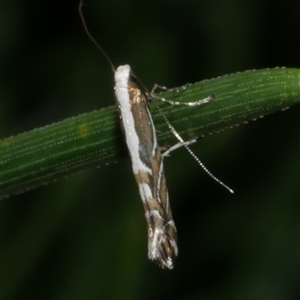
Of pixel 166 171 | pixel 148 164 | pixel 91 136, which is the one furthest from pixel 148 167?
pixel 166 171

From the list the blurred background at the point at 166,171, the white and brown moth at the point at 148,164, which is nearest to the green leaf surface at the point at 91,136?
the white and brown moth at the point at 148,164

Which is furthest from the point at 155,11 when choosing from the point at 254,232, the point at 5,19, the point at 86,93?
the point at 254,232

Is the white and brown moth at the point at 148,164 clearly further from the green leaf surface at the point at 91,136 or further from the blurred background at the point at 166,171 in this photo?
the blurred background at the point at 166,171

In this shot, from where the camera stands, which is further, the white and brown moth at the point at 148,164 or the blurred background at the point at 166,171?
the blurred background at the point at 166,171

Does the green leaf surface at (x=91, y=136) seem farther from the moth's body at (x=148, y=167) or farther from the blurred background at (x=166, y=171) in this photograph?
the blurred background at (x=166, y=171)

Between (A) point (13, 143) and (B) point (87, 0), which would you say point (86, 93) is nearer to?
(B) point (87, 0)

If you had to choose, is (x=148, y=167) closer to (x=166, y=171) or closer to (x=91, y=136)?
(x=91, y=136)

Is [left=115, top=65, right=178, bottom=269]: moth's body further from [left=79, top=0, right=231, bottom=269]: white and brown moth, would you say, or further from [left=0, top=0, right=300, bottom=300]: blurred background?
[left=0, top=0, right=300, bottom=300]: blurred background
